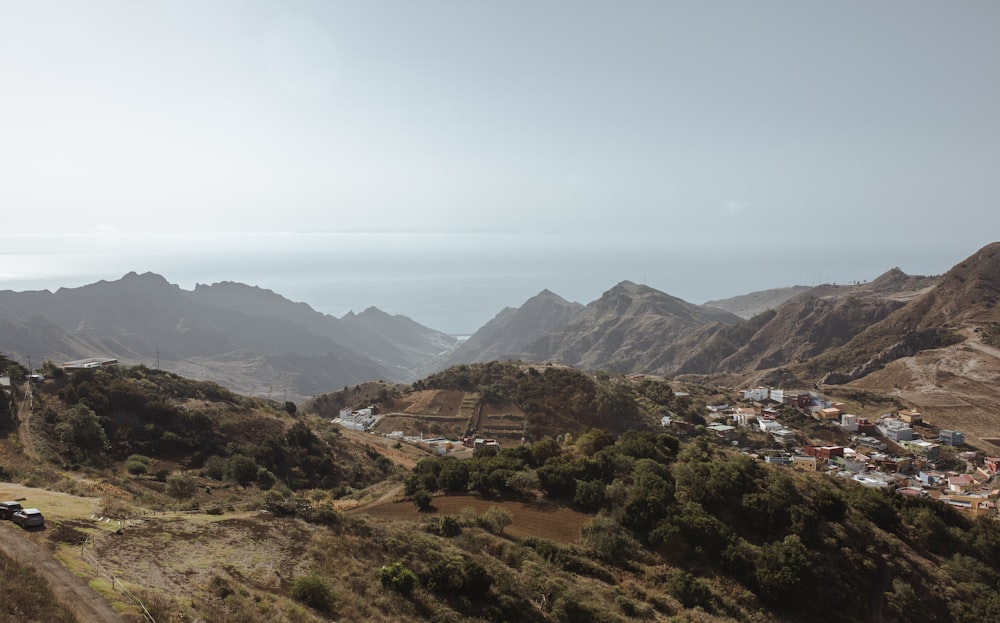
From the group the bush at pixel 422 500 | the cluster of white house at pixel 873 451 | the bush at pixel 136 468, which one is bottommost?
the cluster of white house at pixel 873 451

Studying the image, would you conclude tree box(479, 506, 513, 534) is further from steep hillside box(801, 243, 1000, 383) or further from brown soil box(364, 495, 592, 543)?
steep hillside box(801, 243, 1000, 383)

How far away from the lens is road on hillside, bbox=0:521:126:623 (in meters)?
9.03

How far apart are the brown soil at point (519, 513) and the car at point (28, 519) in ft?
30.0

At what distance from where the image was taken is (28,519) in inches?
491

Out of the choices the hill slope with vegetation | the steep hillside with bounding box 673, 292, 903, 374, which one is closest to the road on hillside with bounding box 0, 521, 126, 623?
the hill slope with vegetation

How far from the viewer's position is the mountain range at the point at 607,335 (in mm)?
88375

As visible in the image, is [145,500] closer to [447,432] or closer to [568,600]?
[568,600]

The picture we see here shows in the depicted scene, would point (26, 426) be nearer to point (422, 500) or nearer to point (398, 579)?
point (422, 500)

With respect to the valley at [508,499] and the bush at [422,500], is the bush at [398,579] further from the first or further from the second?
the bush at [422,500]

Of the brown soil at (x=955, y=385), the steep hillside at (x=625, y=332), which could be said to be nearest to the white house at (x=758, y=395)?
the brown soil at (x=955, y=385)

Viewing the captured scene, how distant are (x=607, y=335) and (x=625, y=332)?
212 inches

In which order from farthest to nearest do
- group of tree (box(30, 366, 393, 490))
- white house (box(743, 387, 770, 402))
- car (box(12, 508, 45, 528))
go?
white house (box(743, 387, 770, 402))
group of tree (box(30, 366, 393, 490))
car (box(12, 508, 45, 528))

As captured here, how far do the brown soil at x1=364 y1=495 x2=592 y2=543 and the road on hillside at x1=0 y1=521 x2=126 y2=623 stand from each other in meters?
9.08

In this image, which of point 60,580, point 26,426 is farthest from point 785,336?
point 60,580
